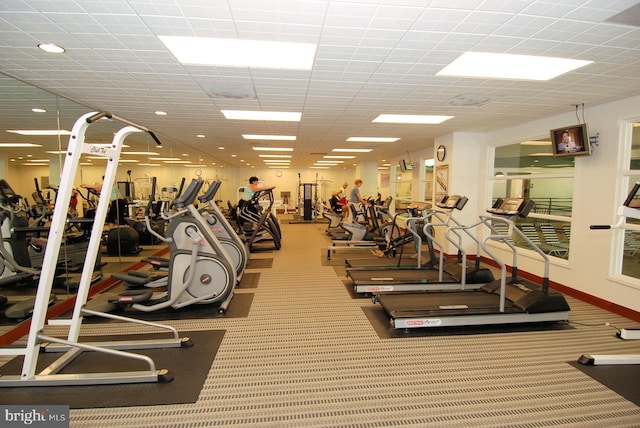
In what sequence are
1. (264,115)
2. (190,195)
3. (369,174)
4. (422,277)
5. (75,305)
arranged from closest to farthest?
(75,305)
(190,195)
(422,277)
(264,115)
(369,174)

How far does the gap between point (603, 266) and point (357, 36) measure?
426 centimetres

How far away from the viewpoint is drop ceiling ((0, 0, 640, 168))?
210cm

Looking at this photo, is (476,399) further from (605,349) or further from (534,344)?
(605,349)

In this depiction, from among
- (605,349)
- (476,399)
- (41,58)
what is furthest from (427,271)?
(41,58)

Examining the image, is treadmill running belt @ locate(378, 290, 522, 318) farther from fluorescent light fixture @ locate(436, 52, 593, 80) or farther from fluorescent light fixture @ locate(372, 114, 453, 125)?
fluorescent light fixture @ locate(372, 114, 453, 125)

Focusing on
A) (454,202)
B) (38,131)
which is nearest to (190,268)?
(38,131)

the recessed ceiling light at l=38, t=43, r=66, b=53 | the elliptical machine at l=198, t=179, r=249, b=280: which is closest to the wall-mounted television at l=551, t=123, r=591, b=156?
the elliptical machine at l=198, t=179, r=249, b=280

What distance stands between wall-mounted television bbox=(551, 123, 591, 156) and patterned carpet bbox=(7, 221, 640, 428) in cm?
211

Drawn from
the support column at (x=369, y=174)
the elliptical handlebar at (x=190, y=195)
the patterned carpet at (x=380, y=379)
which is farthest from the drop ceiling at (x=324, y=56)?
the support column at (x=369, y=174)

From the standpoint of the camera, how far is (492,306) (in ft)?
11.7

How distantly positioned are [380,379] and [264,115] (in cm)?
413

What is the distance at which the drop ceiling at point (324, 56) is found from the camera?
2.10m

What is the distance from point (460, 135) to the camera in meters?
6.55

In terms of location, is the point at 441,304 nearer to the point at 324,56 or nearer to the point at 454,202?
the point at 454,202
